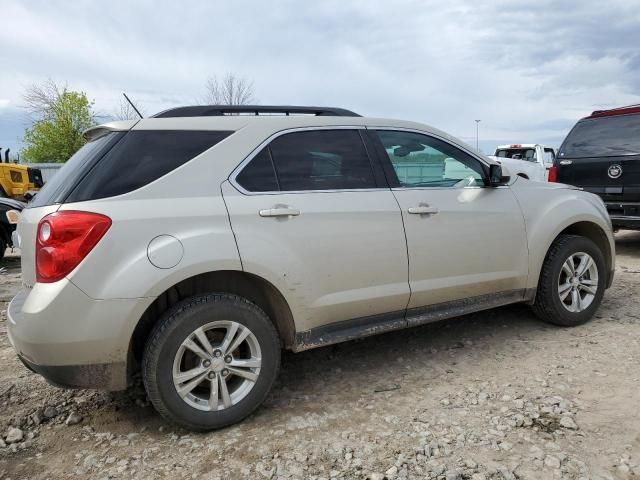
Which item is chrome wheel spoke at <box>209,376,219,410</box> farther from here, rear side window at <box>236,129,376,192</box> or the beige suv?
rear side window at <box>236,129,376,192</box>

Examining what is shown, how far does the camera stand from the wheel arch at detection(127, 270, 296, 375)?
9.07ft

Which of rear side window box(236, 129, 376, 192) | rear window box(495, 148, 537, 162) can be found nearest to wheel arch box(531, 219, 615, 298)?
rear side window box(236, 129, 376, 192)

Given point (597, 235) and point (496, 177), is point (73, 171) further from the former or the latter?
point (597, 235)

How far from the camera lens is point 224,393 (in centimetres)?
280

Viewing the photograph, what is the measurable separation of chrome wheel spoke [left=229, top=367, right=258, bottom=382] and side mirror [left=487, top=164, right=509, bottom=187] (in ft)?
7.26

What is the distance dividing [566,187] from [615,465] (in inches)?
99.5

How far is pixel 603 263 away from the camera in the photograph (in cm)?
438

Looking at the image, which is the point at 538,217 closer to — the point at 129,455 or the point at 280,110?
the point at 280,110

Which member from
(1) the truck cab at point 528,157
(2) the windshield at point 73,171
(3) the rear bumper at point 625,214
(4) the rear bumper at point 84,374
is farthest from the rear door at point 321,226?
(1) the truck cab at point 528,157

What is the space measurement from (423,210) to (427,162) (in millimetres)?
510

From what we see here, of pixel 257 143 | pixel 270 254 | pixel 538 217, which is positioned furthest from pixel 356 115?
pixel 538 217

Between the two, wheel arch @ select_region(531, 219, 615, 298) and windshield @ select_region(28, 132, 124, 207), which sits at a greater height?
windshield @ select_region(28, 132, 124, 207)

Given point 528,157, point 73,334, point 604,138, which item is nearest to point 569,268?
point 73,334

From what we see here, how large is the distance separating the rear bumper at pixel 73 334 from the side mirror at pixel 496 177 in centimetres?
259
